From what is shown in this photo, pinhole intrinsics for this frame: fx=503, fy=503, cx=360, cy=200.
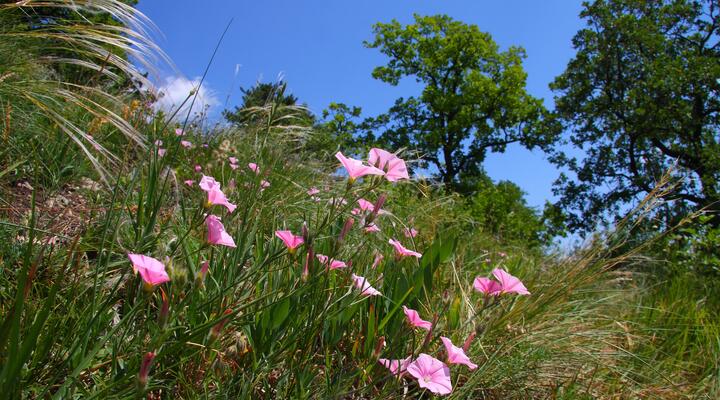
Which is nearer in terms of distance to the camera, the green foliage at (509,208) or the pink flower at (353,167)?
the pink flower at (353,167)

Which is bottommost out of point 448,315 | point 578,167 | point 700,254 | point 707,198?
point 448,315

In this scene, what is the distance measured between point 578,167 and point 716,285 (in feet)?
39.0

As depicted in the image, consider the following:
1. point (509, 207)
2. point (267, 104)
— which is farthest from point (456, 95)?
point (267, 104)

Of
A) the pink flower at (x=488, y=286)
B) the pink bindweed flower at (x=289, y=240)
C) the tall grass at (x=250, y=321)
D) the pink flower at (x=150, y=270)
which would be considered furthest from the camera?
the pink flower at (x=488, y=286)

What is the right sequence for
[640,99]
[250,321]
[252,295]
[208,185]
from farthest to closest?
[640,99] → [252,295] → [250,321] → [208,185]

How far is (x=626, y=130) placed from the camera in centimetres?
1377

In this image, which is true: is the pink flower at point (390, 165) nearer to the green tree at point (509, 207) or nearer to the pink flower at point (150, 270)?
the pink flower at point (150, 270)

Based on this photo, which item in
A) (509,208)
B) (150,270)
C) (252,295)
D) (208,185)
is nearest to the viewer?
(150,270)

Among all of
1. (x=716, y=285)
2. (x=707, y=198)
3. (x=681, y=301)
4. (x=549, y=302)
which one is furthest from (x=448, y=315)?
(x=707, y=198)

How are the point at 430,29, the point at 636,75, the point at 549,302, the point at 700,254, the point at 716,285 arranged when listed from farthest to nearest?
the point at 430,29 → the point at 636,75 → the point at 700,254 → the point at 716,285 → the point at 549,302

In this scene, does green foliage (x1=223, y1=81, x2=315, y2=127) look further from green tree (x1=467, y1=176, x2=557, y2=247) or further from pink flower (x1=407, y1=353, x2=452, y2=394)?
green tree (x1=467, y1=176, x2=557, y2=247)

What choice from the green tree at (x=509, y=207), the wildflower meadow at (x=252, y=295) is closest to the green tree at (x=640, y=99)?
the green tree at (x=509, y=207)

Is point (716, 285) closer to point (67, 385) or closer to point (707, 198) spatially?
point (67, 385)

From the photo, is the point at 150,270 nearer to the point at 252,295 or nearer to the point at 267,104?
the point at 252,295
